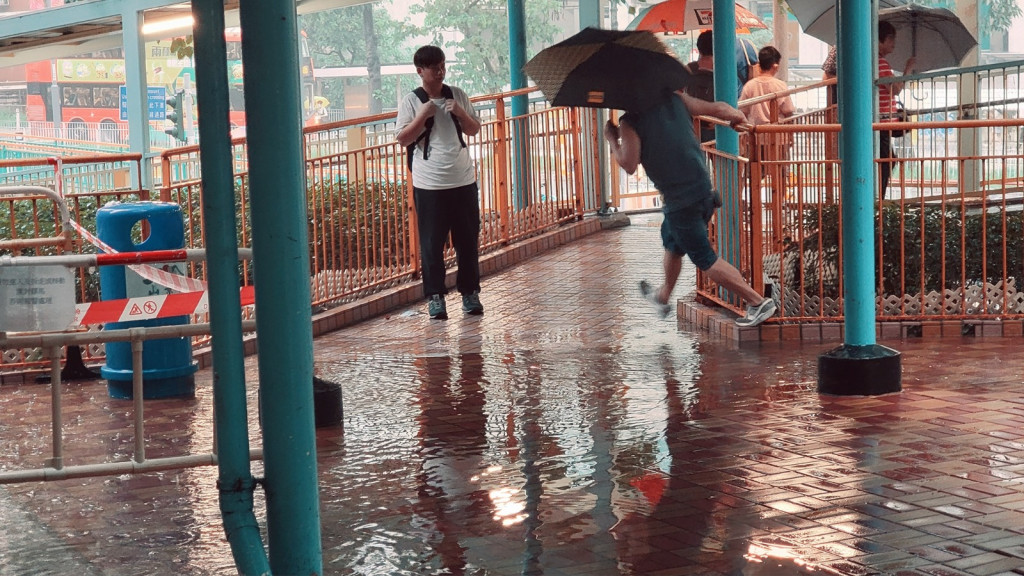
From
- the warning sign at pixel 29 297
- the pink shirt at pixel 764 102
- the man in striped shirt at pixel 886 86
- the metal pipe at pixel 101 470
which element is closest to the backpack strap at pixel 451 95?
the pink shirt at pixel 764 102

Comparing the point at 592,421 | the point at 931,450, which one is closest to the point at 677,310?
the point at 592,421

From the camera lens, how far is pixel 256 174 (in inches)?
151

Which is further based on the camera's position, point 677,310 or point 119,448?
point 677,310

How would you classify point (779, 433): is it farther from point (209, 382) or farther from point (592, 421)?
point (209, 382)

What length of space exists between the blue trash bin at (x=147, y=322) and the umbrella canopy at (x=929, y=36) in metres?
8.33

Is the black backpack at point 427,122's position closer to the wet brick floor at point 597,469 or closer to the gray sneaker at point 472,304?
the gray sneaker at point 472,304

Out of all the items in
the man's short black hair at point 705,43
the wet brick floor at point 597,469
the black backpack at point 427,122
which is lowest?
the wet brick floor at point 597,469

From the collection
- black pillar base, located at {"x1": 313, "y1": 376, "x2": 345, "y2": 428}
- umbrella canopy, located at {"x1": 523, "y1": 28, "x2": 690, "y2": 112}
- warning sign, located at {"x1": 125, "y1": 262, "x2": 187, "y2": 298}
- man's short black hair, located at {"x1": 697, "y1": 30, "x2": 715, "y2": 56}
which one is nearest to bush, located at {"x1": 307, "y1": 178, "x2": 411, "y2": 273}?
warning sign, located at {"x1": 125, "y1": 262, "x2": 187, "y2": 298}

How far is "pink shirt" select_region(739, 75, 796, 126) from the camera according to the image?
493 inches

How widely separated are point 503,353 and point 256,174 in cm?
520

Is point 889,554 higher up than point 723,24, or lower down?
lower down

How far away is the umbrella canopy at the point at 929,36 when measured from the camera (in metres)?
13.9

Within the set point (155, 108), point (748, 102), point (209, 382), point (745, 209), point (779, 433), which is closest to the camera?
point (779, 433)

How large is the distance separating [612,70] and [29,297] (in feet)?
13.6
